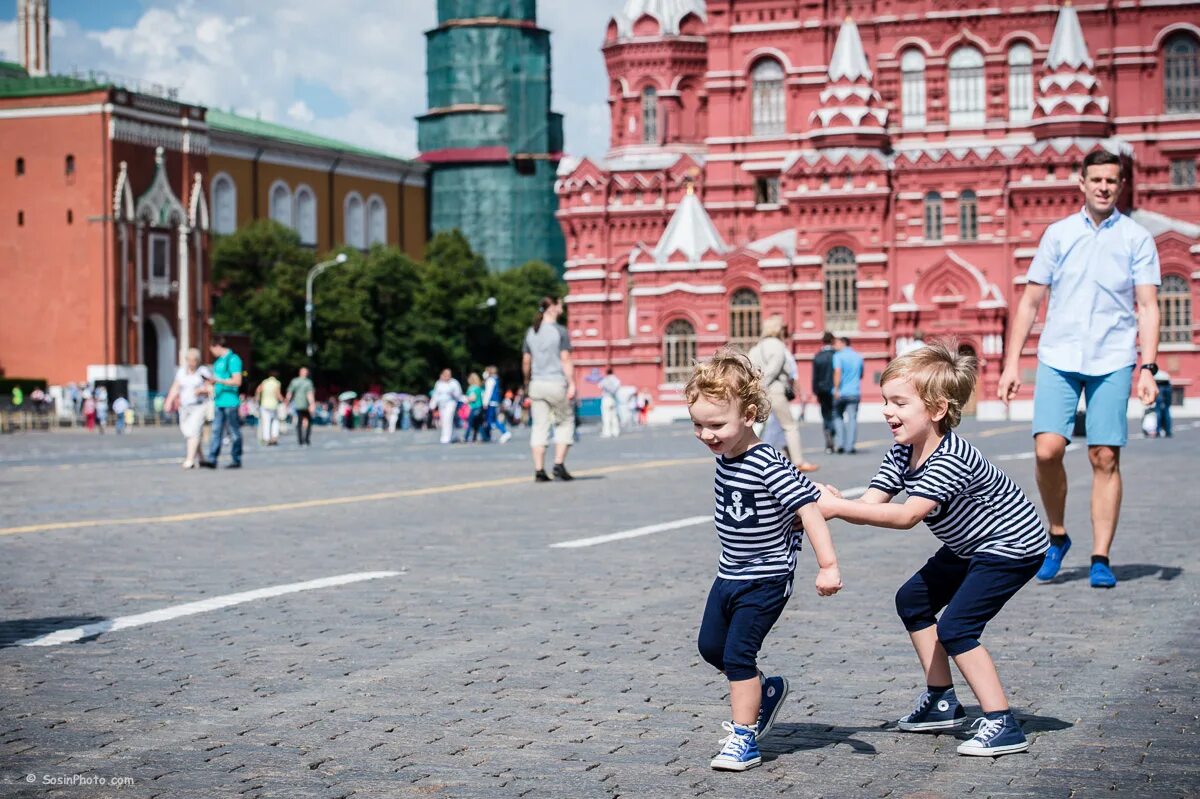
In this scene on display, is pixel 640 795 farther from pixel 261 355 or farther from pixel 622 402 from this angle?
pixel 261 355

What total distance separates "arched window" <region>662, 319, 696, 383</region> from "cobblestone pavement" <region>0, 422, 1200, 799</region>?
57609 millimetres

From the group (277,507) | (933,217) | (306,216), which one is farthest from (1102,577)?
(306,216)

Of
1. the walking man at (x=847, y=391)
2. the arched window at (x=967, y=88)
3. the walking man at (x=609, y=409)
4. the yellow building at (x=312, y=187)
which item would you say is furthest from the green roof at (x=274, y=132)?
the walking man at (x=847, y=391)

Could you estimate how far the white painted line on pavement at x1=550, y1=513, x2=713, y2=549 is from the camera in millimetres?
12477

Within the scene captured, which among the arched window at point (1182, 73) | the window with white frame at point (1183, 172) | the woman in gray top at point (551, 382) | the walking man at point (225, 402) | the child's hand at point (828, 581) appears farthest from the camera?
the arched window at point (1182, 73)

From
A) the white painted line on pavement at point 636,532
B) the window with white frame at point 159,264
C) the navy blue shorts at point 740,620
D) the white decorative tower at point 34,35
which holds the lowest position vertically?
the white painted line on pavement at point 636,532

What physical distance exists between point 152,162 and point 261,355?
967cm

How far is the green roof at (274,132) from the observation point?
106188 millimetres

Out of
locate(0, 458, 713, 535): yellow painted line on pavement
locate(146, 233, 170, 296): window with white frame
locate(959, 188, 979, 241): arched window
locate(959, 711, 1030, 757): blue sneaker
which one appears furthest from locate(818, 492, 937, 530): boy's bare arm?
locate(146, 233, 170, 296): window with white frame

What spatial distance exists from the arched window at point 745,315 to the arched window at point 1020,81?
12.0 metres

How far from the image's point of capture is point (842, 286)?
70625 millimetres

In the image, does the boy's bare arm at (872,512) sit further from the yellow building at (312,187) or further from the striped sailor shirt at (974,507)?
the yellow building at (312,187)

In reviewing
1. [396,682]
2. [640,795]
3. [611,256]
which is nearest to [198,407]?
[396,682]

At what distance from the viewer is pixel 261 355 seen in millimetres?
84000
